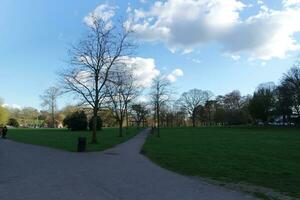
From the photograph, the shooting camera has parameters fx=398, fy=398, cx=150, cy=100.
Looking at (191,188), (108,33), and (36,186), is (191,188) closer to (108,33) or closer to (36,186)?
(36,186)

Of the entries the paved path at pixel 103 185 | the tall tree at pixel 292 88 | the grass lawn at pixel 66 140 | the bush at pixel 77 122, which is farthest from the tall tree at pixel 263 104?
the paved path at pixel 103 185

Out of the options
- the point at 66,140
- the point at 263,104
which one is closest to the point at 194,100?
the point at 263,104

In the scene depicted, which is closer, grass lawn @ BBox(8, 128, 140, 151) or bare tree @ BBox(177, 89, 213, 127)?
grass lawn @ BBox(8, 128, 140, 151)

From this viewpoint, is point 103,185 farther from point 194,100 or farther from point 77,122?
point 194,100

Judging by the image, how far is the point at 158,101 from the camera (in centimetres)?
5731

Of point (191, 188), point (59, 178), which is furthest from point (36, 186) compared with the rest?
point (191, 188)

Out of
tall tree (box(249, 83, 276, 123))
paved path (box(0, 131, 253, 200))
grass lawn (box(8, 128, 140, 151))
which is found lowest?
paved path (box(0, 131, 253, 200))

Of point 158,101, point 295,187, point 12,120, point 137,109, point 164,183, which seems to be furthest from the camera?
point 12,120

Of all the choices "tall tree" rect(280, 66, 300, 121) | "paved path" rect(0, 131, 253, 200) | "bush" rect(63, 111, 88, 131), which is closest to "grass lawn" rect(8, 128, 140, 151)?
"paved path" rect(0, 131, 253, 200)

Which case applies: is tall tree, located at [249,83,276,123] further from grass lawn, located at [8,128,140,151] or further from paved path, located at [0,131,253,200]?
paved path, located at [0,131,253,200]

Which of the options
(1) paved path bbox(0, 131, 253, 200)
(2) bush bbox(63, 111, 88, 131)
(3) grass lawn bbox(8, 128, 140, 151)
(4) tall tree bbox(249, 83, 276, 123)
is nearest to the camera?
(1) paved path bbox(0, 131, 253, 200)

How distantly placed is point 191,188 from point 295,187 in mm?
2885

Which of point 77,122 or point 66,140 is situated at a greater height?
point 77,122

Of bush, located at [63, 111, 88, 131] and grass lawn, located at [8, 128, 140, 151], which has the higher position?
bush, located at [63, 111, 88, 131]
